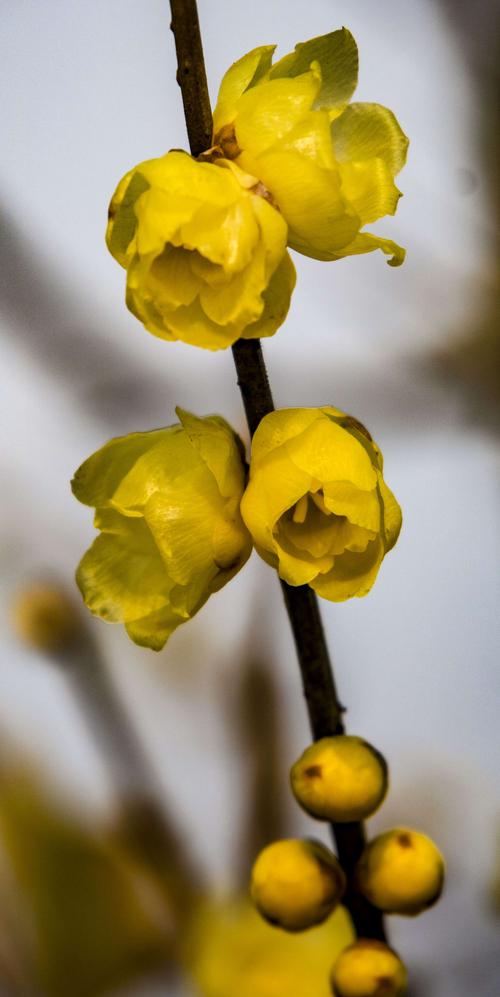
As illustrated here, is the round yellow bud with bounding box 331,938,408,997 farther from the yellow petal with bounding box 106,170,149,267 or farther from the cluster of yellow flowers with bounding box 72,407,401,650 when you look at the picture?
the yellow petal with bounding box 106,170,149,267

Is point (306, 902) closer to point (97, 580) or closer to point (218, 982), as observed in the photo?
point (97, 580)

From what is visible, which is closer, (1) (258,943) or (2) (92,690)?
(2) (92,690)

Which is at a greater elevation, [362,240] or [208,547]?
[362,240]

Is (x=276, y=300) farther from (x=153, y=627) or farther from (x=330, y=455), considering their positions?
(x=153, y=627)

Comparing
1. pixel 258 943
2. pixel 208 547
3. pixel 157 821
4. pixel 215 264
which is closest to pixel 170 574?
pixel 208 547

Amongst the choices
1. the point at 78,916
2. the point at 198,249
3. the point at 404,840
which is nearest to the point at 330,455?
the point at 198,249

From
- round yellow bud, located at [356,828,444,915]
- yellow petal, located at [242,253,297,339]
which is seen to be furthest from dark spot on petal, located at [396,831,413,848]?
yellow petal, located at [242,253,297,339]
